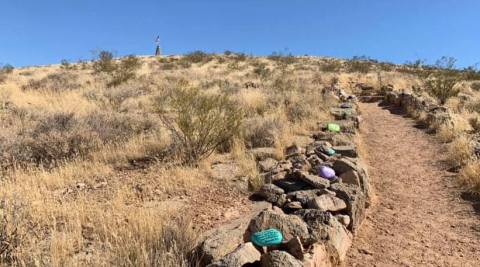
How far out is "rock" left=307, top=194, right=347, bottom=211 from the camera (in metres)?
4.43

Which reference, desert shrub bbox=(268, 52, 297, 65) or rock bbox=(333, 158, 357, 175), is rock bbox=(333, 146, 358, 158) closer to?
rock bbox=(333, 158, 357, 175)

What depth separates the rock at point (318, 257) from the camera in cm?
314

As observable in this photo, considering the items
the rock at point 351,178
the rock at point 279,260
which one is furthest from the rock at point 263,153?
the rock at point 279,260

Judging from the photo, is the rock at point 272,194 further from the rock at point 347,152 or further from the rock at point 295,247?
the rock at point 347,152

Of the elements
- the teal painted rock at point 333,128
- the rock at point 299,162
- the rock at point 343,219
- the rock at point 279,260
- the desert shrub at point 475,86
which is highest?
the desert shrub at point 475,86

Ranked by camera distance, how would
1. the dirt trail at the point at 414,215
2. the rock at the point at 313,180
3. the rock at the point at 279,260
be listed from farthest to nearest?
the rock at the point at 313,180, the dirt trail at the point at 414,215, the rock at the point at 279,260

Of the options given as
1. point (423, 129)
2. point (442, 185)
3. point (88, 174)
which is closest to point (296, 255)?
point (88, 174)

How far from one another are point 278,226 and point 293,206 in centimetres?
111

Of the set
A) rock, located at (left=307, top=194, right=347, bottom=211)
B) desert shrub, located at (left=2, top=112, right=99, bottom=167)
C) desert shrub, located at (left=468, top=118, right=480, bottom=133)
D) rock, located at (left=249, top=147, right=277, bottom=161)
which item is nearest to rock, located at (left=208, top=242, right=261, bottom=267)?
rock, located at (left=307, top=194, right=347, bottom=211)

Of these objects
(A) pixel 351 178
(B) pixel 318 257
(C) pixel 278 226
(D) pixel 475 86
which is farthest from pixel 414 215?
(D) pixel 475 86

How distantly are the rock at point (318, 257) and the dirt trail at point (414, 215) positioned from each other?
0.47 m

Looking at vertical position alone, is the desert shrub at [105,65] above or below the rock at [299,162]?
above

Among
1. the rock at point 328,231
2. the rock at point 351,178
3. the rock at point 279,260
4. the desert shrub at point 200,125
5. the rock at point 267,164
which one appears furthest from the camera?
the desert shrub at point 200,125

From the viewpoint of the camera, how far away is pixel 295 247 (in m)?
3.31
